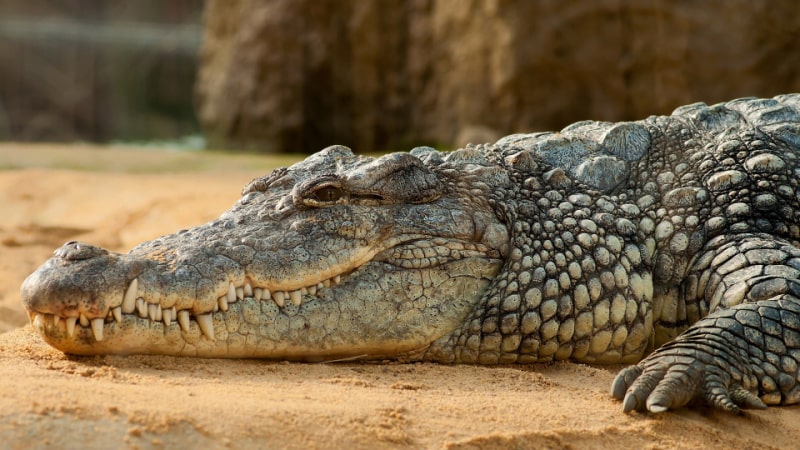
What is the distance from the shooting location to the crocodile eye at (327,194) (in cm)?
358

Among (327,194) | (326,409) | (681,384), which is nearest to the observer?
(326,409)

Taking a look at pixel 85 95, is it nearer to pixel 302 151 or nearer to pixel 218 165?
pixel 302 151

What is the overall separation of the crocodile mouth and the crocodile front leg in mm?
838

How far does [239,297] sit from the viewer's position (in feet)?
10.8

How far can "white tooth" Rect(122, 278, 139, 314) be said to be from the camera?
10.2 feet

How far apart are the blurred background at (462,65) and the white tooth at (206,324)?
7.99 meters

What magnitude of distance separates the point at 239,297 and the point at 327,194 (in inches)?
22.3

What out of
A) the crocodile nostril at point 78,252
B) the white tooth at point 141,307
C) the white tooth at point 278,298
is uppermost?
the crocodile nostril at point 78,252

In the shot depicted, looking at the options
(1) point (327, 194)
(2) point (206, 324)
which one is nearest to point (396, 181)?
(1) point (327, 194)

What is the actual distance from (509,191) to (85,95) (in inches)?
754

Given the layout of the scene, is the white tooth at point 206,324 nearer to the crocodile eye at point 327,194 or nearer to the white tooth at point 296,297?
the white tooth at point 296,297

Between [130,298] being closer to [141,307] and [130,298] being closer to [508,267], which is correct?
[141,307]

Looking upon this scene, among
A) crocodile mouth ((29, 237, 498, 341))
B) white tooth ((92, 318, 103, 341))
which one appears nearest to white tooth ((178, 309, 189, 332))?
crocodile mouth ((29, 237, 498, 341))

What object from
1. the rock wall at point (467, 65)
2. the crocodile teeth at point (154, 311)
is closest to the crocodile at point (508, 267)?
the crocodile teeth at point (154, 311)
